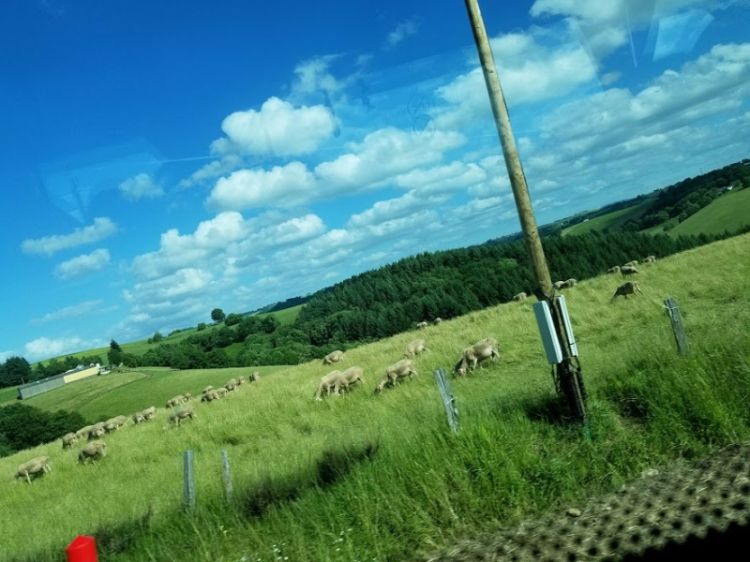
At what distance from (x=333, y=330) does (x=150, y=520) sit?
91284 mm

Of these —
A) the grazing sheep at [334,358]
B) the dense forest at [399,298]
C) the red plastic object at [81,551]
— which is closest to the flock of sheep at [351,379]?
the grazing sheep at [334,358]

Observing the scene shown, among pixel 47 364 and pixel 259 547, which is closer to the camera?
pixel 259 547

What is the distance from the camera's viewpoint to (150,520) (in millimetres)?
8297

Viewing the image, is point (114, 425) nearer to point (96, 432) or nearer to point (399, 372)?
point (96, 432)

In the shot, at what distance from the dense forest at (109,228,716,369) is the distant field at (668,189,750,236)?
323 cm

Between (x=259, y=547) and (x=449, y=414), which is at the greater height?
(x=449, y=414)

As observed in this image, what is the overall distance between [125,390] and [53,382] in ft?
90.4

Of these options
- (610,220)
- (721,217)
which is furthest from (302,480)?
(610,220)

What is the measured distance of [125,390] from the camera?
7369cm

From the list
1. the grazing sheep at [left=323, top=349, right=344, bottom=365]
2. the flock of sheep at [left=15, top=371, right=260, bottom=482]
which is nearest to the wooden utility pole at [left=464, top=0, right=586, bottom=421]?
the flock of sheep at [left=15, top=371, right=260, bottom=482]

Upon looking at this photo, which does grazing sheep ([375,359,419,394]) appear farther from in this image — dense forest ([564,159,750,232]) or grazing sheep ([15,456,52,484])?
dense forest ([564,159,750,232])

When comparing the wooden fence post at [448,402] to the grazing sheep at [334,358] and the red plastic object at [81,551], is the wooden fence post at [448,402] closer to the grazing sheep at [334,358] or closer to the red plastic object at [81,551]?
the red plastic object at [81,551]

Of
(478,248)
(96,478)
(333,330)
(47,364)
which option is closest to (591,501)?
(96,478)

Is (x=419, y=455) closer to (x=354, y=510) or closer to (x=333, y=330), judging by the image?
(x=354, y=510)
